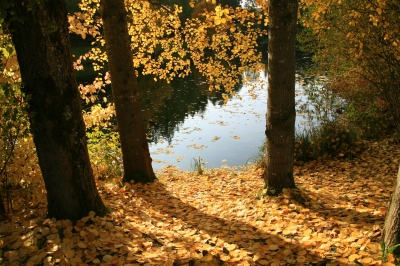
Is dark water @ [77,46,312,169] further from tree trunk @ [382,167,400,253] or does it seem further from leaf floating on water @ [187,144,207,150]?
tree trunk @ [382,167,400,253]

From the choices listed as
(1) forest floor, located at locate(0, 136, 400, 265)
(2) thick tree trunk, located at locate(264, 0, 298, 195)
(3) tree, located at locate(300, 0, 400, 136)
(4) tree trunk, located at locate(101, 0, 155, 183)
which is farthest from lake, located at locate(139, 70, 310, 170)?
(1) forest floor, located at locate(0, 136, 400, 265)

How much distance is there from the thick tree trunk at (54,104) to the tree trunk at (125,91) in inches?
80.5

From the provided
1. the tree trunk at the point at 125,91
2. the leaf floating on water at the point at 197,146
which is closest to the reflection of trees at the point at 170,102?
the leaf floating on water at the point at 197,146

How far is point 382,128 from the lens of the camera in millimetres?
8617

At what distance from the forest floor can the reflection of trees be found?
8524 millimetres

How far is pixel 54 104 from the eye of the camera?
286 cm

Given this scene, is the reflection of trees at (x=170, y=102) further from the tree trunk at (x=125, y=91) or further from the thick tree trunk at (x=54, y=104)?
the thick tree trunk at (x=54, y=104)

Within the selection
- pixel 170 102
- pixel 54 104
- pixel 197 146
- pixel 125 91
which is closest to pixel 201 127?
pixel 197 146

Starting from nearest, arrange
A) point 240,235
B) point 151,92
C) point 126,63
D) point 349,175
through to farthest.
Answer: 1. point 240,235
2. point 126,63
3. point 349,175
4. point 151,92

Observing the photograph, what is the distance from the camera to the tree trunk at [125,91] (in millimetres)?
4852

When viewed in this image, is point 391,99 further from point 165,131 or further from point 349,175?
point 165,131

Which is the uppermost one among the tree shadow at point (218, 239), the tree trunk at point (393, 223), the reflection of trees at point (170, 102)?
the reflection of trees at point (170, 102)

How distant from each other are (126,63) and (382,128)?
7344 millimetres

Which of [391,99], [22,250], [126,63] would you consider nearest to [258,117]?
[391,99]
